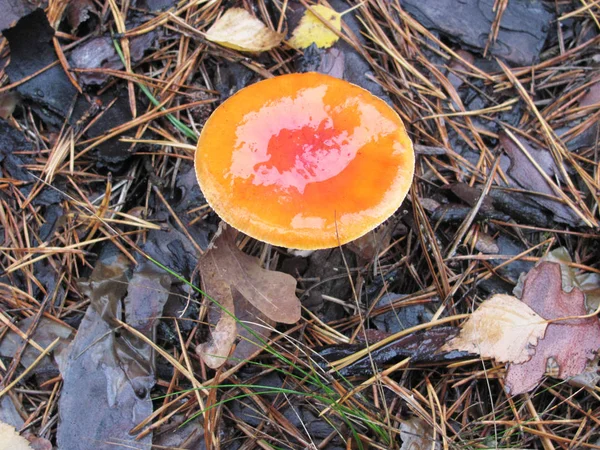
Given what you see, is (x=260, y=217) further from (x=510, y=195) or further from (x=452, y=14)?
(x=452, y=14)

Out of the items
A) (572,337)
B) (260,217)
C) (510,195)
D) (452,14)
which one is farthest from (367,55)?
(572,337)

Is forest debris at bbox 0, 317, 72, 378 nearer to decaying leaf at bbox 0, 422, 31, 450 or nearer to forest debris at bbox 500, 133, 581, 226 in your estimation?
decaying leaf at bbox 0, 422, 31, 450

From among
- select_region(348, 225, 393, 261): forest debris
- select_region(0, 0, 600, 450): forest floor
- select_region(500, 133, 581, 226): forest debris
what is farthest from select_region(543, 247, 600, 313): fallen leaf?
select_region(348, 225, 393, 261): forest debris

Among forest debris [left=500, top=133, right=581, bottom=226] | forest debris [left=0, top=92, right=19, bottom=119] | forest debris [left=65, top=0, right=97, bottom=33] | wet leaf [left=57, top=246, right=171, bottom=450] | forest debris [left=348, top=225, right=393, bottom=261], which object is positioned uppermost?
forest debris [left=65, top=0, right=97, bottom=33]

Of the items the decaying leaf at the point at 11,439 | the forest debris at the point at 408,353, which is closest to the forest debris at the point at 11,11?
the decaying leaf at the point at 11,439

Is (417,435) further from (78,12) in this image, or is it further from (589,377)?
(78,12)

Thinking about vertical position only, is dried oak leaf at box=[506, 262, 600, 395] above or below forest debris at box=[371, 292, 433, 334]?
above

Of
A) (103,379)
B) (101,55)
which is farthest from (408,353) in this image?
(101,55)
